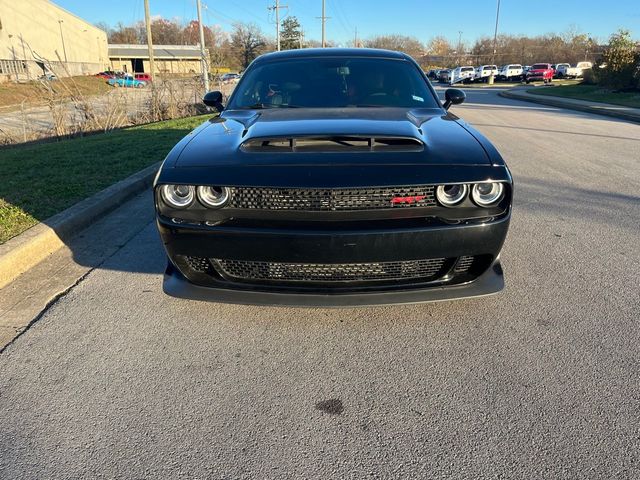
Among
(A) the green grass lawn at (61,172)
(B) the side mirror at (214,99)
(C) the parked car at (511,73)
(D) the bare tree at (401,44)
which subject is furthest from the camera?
(D) the bare tree at (401,44)

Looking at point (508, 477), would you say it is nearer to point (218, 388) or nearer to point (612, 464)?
point (612, 464)

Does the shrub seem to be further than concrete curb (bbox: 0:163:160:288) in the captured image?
Yes

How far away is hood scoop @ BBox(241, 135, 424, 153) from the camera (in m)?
2.58

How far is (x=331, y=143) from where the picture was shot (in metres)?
2.64

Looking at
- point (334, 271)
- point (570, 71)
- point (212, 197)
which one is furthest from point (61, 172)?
point (570, 71)

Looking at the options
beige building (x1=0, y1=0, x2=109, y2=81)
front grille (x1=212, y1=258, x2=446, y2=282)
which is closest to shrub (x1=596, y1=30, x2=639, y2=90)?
front grille (x1=212, y1=258, x2=446, y2=282)

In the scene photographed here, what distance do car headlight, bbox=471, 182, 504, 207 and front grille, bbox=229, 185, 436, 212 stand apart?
25 cm

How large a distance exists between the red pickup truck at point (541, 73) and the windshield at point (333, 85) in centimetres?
4771

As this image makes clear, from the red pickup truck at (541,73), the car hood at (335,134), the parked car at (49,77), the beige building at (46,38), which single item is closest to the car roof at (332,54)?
the car hood at (335,134)

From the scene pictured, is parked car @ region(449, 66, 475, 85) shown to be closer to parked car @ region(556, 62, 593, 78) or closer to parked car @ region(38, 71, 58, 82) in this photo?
parked car @ region(556, 62, 593, 78)

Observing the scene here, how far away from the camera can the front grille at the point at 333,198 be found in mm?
2379

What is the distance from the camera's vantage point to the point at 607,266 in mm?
3625

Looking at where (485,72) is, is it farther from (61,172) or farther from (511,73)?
(61,172)

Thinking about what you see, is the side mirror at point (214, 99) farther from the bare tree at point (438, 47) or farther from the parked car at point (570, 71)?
the bare tree at point (438, 47)
